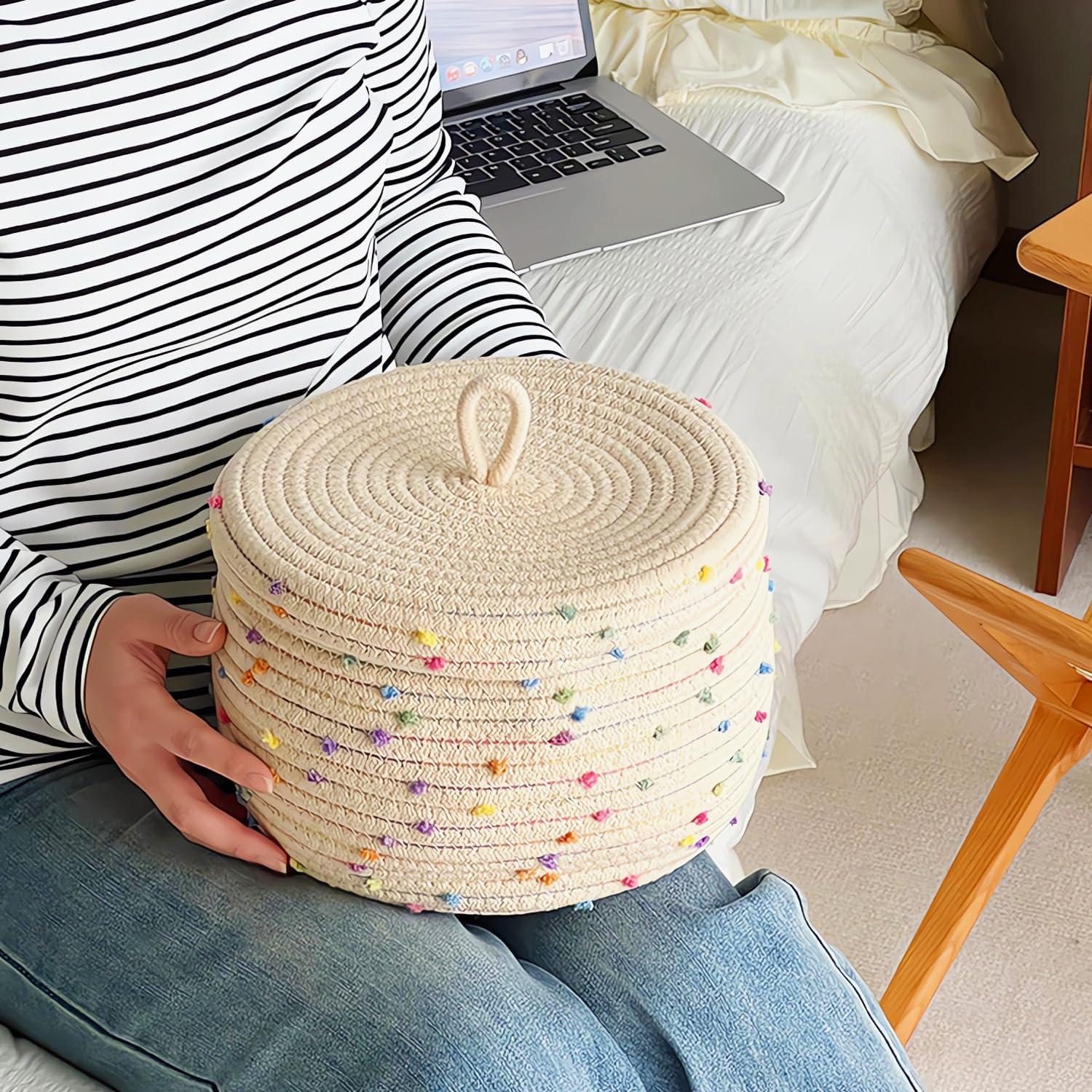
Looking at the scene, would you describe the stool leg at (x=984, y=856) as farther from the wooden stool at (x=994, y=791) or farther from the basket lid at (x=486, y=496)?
the basket lid at (x=486, y=496)

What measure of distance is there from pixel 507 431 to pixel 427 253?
28 centimetres

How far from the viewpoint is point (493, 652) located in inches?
21.5

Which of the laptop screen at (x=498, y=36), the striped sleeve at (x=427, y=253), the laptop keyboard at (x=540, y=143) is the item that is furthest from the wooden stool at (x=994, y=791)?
the laptop screen at (x=498, y=36)

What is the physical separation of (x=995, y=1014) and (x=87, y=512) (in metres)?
0.80

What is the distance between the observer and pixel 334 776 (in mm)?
583

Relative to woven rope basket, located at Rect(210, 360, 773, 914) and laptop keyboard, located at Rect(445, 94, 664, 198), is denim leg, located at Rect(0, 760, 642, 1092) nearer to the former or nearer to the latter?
woven rope basket, located at Rect(210, 360, 773, 914)

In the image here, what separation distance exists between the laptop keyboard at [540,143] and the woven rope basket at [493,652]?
0.71 metres

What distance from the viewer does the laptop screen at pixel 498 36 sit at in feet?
4.63

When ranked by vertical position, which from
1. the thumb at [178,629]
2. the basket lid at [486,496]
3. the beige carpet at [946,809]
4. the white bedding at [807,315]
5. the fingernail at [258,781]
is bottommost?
the beige carpet at [946,809]

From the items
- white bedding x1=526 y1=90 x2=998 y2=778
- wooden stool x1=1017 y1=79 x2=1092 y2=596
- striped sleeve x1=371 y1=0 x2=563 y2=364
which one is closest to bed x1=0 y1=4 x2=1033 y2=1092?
white bedding x1=526 y1=90 x2=998 y2=778

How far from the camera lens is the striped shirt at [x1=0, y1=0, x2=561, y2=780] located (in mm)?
659

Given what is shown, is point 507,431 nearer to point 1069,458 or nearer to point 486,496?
point 486,496

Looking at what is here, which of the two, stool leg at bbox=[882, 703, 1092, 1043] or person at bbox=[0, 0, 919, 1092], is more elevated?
person at bbox=[0, 0, 919, 1092]

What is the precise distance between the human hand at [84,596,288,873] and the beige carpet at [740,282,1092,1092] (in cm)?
67
